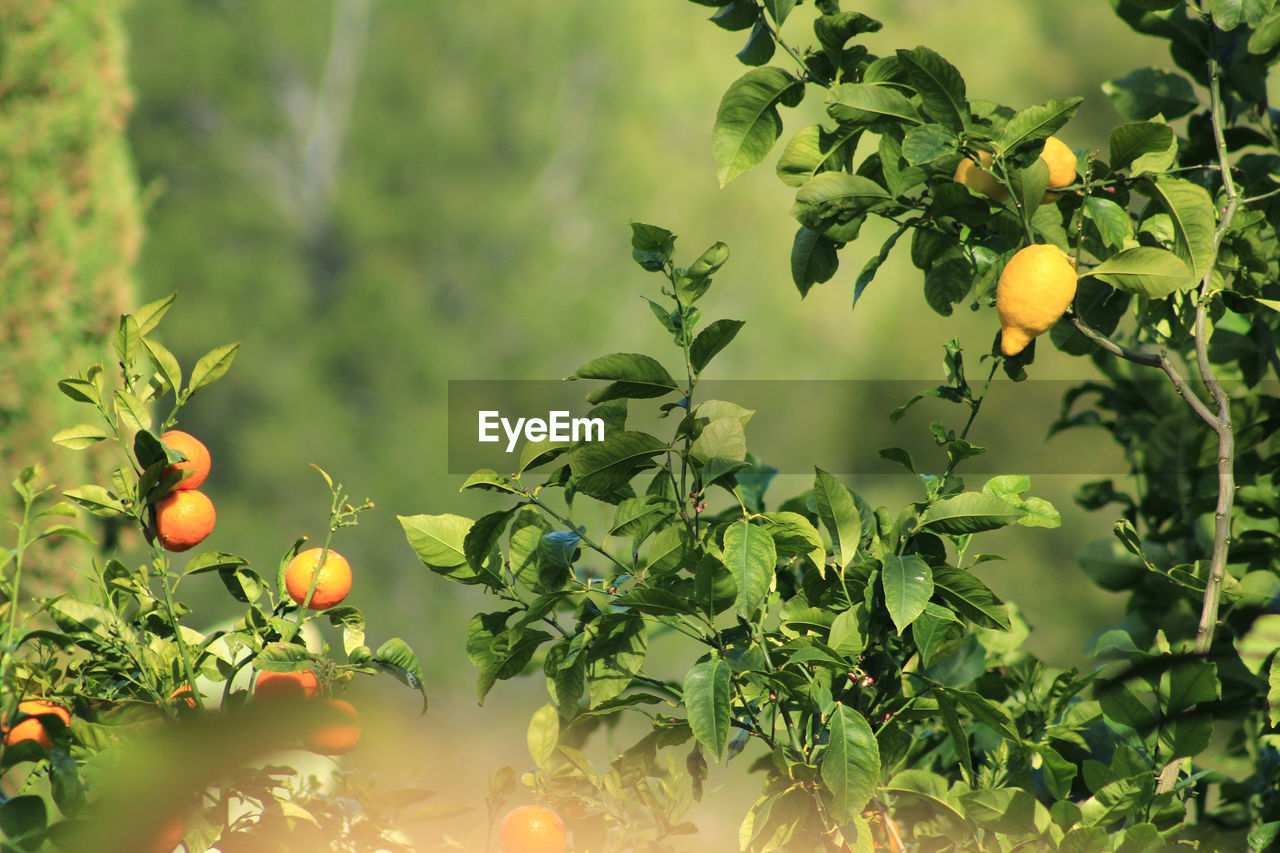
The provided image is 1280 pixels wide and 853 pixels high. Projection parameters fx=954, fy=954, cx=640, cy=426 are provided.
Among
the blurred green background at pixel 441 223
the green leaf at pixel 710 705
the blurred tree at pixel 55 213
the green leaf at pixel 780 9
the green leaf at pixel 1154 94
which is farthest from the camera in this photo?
the blurred green background at pixel 441 223

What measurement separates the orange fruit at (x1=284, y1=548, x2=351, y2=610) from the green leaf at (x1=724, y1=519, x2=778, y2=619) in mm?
168

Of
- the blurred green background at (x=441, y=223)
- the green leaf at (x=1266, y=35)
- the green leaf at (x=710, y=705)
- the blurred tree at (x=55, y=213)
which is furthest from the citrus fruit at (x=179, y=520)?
the blurred green background at (x=441, y=223)

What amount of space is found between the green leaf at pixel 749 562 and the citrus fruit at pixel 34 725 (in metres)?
0.24

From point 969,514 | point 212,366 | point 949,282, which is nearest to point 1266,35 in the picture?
point 949,282

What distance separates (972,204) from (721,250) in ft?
0.49

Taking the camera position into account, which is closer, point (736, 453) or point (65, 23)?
point (736, 453)

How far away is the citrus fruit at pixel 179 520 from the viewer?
1.30 ft

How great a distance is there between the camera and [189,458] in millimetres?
410

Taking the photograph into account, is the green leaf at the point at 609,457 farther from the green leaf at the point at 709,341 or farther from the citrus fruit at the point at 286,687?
the citrus fruit at the point at 286,687

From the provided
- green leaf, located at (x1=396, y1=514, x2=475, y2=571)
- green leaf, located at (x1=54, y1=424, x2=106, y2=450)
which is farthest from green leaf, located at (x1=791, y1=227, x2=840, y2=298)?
green leaf, located at (x1=54, y1=424, x2=106, y2=450)

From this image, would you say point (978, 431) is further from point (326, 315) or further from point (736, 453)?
point (736, 453)

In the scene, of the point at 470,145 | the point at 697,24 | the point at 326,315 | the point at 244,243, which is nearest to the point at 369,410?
the point at 326,315

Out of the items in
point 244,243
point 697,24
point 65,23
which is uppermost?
point 697,24

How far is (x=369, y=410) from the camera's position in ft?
19.5
